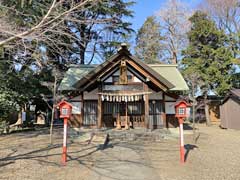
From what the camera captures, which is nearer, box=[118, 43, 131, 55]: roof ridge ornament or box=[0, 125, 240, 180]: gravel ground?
box=[0, 125, 240, 180]: gravel ground

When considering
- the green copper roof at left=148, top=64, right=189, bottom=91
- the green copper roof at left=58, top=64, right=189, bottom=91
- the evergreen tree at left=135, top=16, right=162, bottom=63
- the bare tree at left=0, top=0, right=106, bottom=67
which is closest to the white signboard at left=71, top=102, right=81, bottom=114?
the green copper roof at left=58, top=64, right=189, bottom=91

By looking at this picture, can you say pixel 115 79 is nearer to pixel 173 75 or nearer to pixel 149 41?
pixel 173 75

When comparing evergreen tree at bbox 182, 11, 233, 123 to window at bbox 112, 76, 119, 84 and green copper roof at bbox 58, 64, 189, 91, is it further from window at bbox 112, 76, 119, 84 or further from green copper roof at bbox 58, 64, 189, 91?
window at bbox 112, 76, 119, 84

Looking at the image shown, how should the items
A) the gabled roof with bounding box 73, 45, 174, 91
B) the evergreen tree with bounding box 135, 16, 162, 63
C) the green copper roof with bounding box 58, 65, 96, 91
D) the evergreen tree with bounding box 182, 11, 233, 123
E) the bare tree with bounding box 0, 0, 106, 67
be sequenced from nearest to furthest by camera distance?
the bare tree with bounding box 0, 0, 106, 67 < the gabled roof with bounding box 73, 45, 174, 91 < the green copper roof with bounding box 58, 65, 96, 91 < the evergreen tree with bounding box 182, 11, 233, 123 < the evergreen tree with bounding box 135, 16, 162, 63

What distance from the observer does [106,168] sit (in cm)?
734

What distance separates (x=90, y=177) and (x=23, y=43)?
4.00 metres

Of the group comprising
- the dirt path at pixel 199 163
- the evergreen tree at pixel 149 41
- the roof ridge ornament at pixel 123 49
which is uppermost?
the evergreen tree at pixel 149 41

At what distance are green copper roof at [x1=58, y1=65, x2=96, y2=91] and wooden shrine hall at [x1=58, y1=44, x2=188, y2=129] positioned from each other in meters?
0.56

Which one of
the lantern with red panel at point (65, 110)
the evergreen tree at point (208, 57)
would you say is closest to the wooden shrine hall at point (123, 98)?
the lantern with red panel at point (65, 110)

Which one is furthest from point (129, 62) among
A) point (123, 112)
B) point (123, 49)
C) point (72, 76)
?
point (72, 76)

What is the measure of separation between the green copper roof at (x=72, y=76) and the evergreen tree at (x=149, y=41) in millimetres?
13281

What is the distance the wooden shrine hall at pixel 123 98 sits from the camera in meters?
16.1

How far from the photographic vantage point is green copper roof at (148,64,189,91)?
18.4 metres

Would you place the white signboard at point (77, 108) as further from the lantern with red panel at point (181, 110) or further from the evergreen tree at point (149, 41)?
the evergreen tree at point (149, 41)
